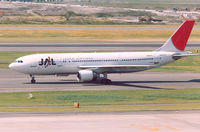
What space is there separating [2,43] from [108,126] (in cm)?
7117

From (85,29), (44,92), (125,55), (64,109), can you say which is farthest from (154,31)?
(64,109)

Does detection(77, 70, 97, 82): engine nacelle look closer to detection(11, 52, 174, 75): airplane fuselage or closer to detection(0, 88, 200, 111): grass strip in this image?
detection(11, 52, 174, 75): airplane fuselage

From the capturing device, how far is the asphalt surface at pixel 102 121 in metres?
31.0

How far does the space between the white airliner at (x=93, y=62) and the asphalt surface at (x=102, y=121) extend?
18859mm

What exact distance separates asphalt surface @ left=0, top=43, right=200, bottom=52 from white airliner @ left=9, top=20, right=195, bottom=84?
30102 mm

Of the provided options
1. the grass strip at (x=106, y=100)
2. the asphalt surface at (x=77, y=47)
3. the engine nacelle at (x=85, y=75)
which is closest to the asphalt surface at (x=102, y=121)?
the grass strip at (x=106, y=100)

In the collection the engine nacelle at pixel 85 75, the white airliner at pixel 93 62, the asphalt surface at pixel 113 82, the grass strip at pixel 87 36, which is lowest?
the asphalt surface at pixel 113 82

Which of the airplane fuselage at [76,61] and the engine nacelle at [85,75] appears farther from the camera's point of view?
the airplane fuselage at [76,61]

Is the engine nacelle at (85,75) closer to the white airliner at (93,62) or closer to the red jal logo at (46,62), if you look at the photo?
the white airliner at (93,62)

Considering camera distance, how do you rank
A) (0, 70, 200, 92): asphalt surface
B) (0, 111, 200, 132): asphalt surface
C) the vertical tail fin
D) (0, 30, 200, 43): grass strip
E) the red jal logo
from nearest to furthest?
1. (0, 111, 200, 132): asphalt surface
2. (0, 70, 200, 92): asphalt surface
3. the red jal logo
4. the vertical tail fin
5. (0, 30, 200, 43): grass strip

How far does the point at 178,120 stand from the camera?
112ft

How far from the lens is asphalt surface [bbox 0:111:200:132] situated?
30969 millimetres

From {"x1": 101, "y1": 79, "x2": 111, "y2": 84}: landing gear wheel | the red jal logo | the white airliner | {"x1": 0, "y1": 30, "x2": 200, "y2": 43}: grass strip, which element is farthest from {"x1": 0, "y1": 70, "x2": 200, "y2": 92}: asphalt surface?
{"x1": 0, "y1": 30, "x2": 200, "y2": 43}: grass strip

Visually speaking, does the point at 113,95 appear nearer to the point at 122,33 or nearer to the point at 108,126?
the point at 108,126
